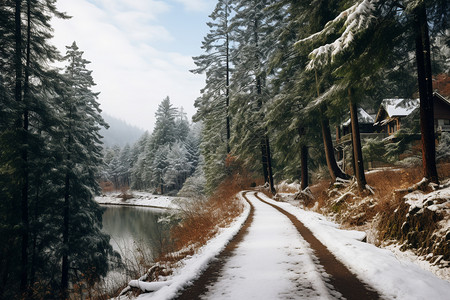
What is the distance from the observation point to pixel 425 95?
7180 mm

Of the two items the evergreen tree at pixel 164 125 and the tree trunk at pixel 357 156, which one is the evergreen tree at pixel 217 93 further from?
the evergreen tree at pixel 164 125

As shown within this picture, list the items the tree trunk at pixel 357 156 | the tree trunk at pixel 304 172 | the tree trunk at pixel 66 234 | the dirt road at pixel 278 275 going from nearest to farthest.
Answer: the dirt road at pixel 278 275 → the tree trunk at pixel 357 156 → the tree trunk at pixel 66 234 → the tree trunk at pixel 304 172

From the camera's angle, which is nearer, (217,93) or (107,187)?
(217,93)

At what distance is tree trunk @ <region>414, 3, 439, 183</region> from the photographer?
23.1 ft

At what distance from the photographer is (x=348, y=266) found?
423 cm

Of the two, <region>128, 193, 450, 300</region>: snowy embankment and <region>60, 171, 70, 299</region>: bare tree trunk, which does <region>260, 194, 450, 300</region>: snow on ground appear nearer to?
<region>128, 193, 450, 300</region>: snowy embankment

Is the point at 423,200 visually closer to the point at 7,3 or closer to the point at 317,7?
the point at 317,7

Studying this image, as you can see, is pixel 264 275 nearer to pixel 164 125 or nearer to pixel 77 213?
pixel 77 213

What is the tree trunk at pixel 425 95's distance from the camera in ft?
23.1

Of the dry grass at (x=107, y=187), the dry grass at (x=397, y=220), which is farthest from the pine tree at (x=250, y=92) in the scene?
the dry grass at (x=107, y=187)

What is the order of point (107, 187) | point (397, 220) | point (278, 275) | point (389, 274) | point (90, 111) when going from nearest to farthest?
point (389, 274)
point (278, 275)
point (397, 220)
point (90, 111)
point (107, 187)

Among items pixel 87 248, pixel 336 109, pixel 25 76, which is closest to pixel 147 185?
pixel 87 248

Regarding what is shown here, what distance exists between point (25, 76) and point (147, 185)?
6441 cm

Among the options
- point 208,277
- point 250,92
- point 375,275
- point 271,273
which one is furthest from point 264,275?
point 250,92
